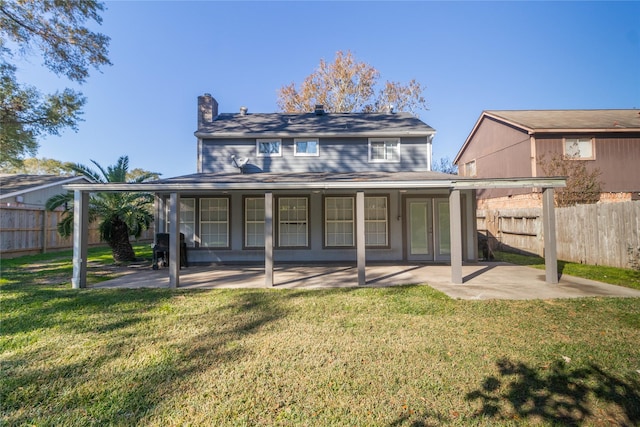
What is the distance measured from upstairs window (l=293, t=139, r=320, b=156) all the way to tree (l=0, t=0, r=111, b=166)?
9.21 m

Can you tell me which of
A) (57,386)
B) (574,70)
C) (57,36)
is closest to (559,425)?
(57,386)

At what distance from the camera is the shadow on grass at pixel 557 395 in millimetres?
2637

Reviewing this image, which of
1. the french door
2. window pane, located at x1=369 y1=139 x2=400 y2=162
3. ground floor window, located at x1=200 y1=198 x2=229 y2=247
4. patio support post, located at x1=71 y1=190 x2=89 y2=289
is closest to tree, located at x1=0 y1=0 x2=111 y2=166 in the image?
ground floor window, located at x1=200 y1=198 x2=229 y2=247

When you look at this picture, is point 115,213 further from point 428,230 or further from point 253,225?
point 428,230

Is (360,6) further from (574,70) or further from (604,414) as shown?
(604,414)

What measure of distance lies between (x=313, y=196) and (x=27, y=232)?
12.9 meters

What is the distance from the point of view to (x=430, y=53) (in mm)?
15414

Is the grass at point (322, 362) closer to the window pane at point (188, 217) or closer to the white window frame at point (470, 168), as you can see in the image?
the window pane at point (188, 217)

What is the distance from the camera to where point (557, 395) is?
2906 millimetres

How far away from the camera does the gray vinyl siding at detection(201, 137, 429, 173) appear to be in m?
11.9

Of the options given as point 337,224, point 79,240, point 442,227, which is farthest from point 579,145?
point 79,240

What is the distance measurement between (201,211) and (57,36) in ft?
30.5

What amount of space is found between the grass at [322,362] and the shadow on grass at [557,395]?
0.01 metres

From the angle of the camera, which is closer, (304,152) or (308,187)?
(308,187)
